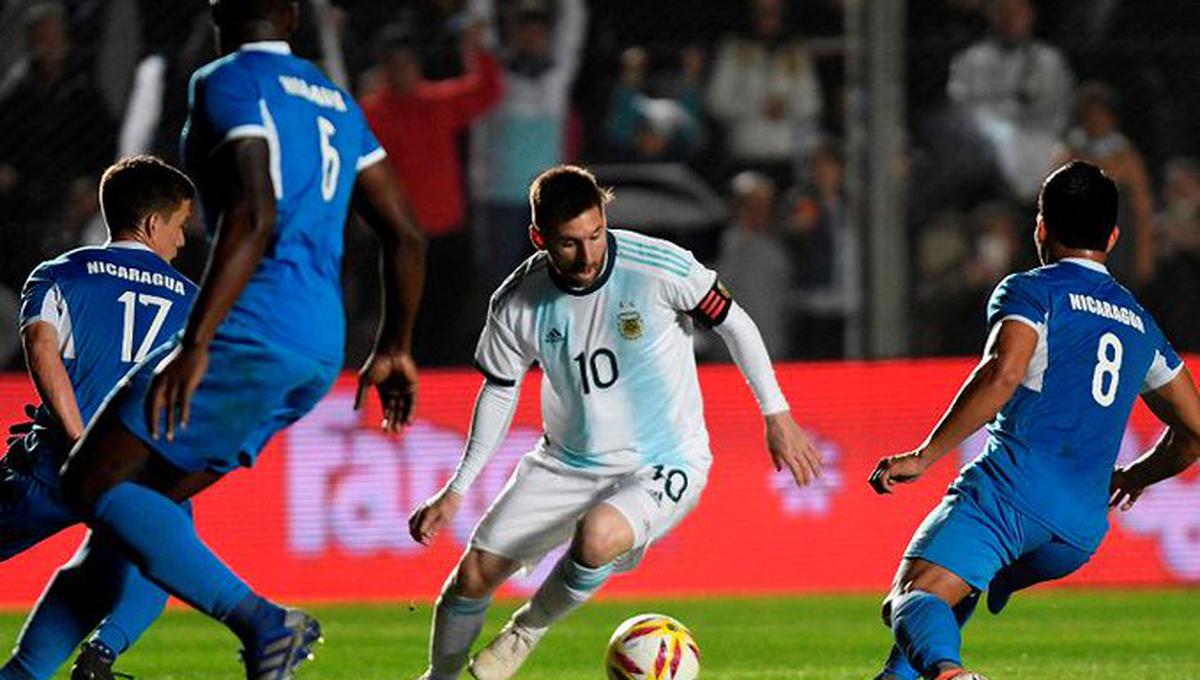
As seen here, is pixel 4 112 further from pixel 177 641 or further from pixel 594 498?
pixel 594 498

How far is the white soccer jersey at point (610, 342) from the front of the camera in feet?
25.0

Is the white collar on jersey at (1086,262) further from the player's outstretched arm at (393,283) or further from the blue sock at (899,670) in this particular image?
the player's outstretched arm at (393,283)

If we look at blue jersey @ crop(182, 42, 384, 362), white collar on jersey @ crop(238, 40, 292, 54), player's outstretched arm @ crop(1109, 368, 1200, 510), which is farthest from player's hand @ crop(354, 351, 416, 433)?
player's outstretched arm @ crop(1109, 368, 1200, 510)

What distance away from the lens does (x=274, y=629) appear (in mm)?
5832

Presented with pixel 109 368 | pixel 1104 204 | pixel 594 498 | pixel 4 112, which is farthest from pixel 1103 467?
pixel 4 112

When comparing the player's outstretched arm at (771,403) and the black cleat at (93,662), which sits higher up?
the player's outstretched arm at (771,403)

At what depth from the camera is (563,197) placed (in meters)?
7.25

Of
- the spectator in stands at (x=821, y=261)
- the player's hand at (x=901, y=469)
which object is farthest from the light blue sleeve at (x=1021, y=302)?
the spectator in stands at (x=821, y=261)

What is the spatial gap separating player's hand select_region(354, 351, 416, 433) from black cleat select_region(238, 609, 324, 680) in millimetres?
630

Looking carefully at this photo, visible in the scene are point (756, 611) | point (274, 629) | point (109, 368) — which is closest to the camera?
point (274, 629)

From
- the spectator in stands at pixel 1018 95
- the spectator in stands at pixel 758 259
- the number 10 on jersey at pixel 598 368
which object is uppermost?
the number 10 on jersey at pixel 598 368

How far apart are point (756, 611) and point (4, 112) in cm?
586

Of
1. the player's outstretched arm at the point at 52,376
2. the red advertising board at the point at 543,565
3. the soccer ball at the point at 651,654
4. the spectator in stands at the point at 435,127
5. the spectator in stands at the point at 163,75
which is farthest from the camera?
the spectator in stands at the point at 435,127

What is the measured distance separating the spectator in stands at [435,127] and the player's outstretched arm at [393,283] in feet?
26.8
